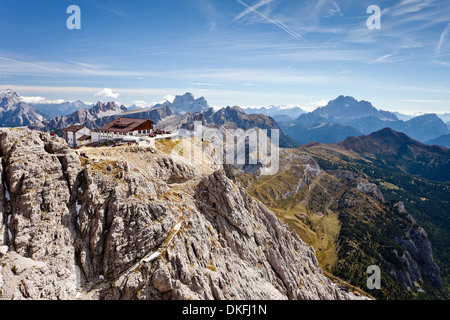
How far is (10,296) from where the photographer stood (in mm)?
35000

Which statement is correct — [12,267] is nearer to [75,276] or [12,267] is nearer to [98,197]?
[75,276]

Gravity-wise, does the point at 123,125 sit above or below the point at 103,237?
above

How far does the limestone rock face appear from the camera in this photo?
41.3 m

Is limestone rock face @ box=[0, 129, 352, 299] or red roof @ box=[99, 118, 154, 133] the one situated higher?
red roof @ box=[99, 118, 154, 133]

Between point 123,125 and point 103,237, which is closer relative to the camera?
point 103,237

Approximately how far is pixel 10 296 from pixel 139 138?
2383 inches

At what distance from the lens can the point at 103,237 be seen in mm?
48594

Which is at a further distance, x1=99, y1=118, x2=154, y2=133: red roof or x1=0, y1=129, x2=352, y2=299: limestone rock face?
x1=99, y1=118, x2=154, y2=133: red roof

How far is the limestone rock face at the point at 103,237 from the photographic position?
4128 centimetres

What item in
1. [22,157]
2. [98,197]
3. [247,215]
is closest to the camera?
[22,157]

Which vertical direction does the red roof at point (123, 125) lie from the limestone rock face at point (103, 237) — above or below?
above

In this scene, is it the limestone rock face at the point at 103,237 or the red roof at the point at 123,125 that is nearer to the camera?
the limestone rock face at the point at 103,237
